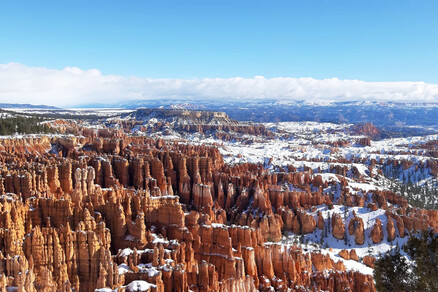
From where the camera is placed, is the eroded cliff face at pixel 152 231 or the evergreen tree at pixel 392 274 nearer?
the evergreen tree at pixel 392 274

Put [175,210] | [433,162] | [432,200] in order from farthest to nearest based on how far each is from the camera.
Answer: [433,162] < [432,200] < [175,210]

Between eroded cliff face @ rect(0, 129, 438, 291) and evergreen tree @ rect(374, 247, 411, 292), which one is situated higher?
evergreen tree @ rect(374, 247, 411, 292)

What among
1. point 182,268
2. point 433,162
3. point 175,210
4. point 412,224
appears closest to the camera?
point 182,268

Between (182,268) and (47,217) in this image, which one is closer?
(182,268)

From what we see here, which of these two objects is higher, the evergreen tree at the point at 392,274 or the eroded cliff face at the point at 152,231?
the evergreen tree at the point at 392,274

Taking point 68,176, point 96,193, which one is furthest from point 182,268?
point 68,176

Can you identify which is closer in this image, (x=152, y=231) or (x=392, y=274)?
(x=392, y=274)

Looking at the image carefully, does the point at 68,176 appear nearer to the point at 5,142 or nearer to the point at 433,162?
the point at 5,142

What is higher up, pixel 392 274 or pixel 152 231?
pixel 392 274
